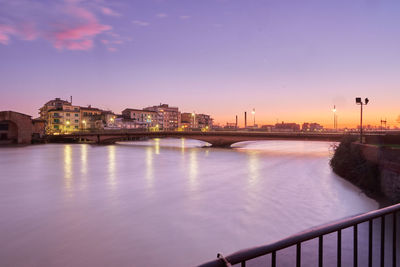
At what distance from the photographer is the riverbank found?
44.7ft

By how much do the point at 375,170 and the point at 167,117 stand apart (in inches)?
5290

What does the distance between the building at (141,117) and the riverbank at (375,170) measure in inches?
4181

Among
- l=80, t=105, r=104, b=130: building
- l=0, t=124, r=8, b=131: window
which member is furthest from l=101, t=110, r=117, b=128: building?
l=0, t=124, r=8, b=131: window

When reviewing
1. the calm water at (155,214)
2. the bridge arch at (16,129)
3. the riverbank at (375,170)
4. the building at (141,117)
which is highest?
the building at (141,117)

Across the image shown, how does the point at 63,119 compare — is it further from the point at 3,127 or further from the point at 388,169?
the point at 388,169

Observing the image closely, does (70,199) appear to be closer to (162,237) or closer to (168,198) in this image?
(168,198)

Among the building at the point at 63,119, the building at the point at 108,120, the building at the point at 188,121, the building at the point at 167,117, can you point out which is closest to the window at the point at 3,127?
the building at the point at 63,119

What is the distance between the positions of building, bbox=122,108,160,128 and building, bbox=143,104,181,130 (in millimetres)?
5085

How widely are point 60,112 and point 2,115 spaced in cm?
3351

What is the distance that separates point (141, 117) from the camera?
129m

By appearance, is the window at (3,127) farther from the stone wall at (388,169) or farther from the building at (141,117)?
the stone wall at (388,169)

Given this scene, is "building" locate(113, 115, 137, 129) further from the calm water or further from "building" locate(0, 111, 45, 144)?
the calm water

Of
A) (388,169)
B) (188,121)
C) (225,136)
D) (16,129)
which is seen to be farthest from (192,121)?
(388,169)

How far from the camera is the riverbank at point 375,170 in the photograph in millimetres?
13622
